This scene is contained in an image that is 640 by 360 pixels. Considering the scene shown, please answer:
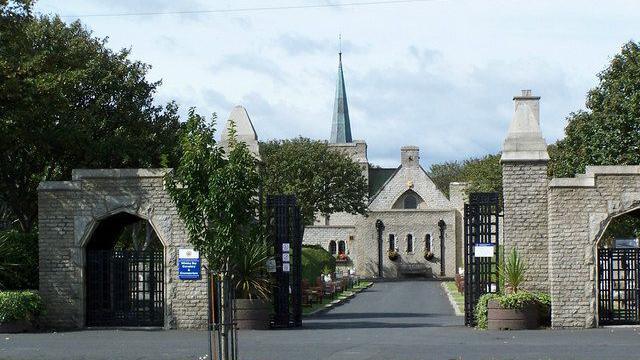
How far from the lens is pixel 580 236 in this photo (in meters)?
25.1

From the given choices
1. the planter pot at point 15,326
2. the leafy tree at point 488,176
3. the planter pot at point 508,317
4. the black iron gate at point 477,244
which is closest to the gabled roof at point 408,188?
the leafy tree at point 488,176

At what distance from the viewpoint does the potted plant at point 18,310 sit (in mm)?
25344

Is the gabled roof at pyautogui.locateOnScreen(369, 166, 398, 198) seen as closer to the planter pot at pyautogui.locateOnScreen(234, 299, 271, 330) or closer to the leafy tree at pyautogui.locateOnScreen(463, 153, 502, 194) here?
the leafy tree at pyautogui.locateOnScreen(463, 153, 502, 194)

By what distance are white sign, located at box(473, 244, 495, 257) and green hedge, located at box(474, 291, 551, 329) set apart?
97 centimetres

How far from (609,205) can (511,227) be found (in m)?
2.28

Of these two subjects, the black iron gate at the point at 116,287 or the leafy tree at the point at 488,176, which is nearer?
the black iron gate at the point at 116,287

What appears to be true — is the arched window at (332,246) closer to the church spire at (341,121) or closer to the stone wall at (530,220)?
the church spire at (341,121)

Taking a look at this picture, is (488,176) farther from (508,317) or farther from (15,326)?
(15,326)

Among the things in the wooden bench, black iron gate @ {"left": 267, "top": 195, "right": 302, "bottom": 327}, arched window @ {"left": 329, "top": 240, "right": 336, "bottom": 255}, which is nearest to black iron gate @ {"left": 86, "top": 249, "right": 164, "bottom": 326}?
black iron gate @ {"left": 267, "top": 195, "right": 302, "bottom": 327}

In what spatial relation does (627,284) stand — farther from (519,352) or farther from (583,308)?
(519,352)

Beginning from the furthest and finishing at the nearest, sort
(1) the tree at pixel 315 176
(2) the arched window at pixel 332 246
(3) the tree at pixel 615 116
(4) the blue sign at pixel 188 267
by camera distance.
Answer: (2) the arched window at pixel 332 246 → (1) the tree at pixel 315 176 → (3) the tree at pixel 615 116 → (4) the blue sign at pixel 188 267

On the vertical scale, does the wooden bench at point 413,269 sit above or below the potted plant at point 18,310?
below

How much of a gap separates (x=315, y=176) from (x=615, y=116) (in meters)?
36.5

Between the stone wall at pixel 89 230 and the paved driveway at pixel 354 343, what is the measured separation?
0.95m
